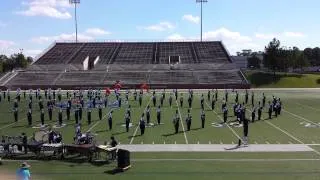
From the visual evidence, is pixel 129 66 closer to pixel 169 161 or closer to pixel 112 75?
pixel 112 75

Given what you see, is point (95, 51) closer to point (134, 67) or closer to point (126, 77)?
point (134, 67)

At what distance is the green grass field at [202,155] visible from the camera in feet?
51.1

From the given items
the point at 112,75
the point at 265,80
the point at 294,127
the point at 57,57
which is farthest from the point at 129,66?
the point at 294,127

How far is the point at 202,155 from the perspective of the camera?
18.5m

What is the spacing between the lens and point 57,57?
287 feet

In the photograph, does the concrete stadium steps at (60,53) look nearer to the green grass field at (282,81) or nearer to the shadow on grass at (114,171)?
the green grass field at (282,81)

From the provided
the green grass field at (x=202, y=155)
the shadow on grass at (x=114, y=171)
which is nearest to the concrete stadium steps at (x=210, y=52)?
the green grass field at (x=202, y=155)

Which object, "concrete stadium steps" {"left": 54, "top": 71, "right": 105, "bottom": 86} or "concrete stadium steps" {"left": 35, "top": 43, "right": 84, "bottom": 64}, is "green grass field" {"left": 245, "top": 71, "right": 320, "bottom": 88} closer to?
"concrete stadium steps" {"left": 54, "top": 71, "right": 105, "bottom": 86}

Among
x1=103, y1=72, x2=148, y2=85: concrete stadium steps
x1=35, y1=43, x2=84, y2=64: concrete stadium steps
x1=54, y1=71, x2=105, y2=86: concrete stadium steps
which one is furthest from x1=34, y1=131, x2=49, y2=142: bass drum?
x1=35, y1=43, x2=84, y2=64: concrete stadium steps

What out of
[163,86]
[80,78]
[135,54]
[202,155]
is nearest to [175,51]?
[135,54]

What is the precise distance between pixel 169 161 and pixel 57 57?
7274 centimetres

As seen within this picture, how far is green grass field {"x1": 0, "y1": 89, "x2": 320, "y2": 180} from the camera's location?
51.1 ft

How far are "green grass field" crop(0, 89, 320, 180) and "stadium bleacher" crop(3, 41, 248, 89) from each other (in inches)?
1418

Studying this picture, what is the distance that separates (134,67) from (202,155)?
6257 centimetres
